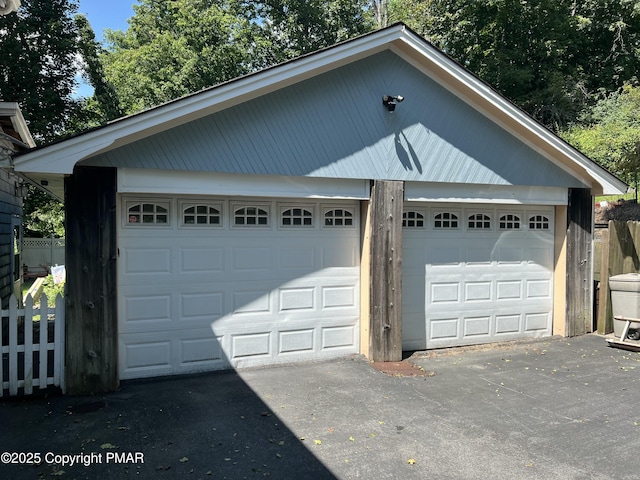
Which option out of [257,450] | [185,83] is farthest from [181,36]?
[257,450]

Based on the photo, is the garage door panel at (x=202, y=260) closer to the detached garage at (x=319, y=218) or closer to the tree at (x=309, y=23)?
the detached garage at (x=319, y=218)

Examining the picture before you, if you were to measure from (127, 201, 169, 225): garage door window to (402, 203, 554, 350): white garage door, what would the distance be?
364 cm

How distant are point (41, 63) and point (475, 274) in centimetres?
1685

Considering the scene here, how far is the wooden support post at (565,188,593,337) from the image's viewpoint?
8266 millimetres

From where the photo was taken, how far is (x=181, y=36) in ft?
75.9

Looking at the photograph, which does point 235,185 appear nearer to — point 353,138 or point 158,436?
point 353,138

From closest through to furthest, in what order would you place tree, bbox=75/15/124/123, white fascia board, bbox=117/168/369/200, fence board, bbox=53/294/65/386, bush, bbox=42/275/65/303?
fence board, bbox=53/294/65/386 → white fascia board, bbox=117/168/369/200 → bush, bbox=42/275/65/303 → tree, bbox=75/15/124/123

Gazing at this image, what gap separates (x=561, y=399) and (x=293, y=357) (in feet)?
11.5

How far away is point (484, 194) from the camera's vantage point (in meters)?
7.55

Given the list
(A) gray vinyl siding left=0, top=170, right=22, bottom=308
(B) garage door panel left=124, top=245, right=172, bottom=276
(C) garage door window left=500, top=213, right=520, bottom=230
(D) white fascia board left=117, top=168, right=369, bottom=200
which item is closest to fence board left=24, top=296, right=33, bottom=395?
(B) garage door panel left=124, top=245, right=172, bottom=276

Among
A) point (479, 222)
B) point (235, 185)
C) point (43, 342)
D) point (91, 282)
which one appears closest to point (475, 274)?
point (479, 222)

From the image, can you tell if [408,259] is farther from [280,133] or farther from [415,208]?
[280,133]

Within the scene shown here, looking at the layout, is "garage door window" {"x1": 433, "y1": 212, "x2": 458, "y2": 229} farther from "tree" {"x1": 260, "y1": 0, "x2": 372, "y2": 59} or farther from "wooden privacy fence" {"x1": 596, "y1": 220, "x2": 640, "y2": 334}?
"tree" {"x1": 260, "y1": 0, "x2": 372, "y2": 59}

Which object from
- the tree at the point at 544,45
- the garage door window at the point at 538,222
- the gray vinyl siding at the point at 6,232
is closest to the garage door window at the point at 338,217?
the garage door window at the point at 538,222
